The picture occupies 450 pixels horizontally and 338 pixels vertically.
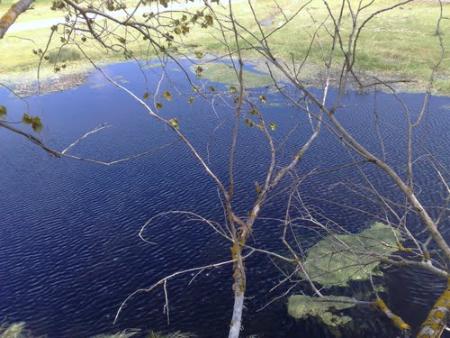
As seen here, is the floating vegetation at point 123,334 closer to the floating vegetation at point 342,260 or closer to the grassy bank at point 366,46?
the floating vegetation at point 342,260

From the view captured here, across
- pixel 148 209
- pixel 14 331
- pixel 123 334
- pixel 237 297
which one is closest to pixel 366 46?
pixel 148 209

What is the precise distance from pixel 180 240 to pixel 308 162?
795 cm

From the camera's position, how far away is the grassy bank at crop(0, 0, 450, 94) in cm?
3456

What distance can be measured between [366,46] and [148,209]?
28.1 metres

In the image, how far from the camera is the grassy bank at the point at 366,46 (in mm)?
34562

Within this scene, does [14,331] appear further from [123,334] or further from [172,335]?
[172,335]

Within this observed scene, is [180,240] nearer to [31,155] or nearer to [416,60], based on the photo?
[31,155]

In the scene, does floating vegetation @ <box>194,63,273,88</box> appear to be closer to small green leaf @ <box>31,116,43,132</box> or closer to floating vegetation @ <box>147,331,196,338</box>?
floating vegetation @ <box>147,331,196,338</box>

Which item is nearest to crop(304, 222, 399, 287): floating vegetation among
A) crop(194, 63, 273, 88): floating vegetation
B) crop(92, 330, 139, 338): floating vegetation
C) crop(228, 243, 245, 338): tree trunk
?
crop(92, 330, 139, 338): floating vegetation

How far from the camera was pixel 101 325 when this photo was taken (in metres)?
15.3

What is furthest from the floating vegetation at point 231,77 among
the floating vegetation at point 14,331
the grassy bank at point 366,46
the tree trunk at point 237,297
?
the tree trunk at point 237,297

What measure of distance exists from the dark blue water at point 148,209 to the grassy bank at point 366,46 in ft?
18.8

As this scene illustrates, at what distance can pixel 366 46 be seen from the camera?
40.1 m

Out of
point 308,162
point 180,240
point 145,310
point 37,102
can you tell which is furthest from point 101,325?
point 37,102
